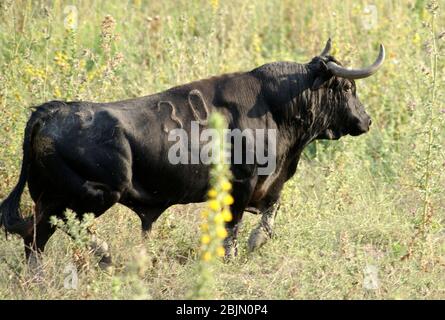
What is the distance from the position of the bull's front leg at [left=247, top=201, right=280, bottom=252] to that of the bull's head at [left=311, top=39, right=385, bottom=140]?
0.81 meters

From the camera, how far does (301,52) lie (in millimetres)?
11883

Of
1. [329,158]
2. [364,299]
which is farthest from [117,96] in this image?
[364,299]

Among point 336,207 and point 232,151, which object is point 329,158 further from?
point 232,151

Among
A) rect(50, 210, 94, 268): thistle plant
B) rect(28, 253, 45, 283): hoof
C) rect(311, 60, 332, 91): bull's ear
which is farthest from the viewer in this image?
rect(311, 60, 332, 91): bull's ear

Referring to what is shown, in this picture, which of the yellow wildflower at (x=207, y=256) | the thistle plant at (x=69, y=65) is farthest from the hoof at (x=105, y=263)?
the yellow wildflower at (x=207, y=256)

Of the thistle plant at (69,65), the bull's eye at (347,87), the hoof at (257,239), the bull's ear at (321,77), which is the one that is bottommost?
the hoof at (257,239)

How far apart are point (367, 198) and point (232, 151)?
6.32 feet

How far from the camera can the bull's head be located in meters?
7.56

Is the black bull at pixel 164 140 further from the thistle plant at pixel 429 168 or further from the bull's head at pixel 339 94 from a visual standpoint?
the thistle plant at pixel 429 168

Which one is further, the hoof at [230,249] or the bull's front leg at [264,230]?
the bull's front leg at [264,230]

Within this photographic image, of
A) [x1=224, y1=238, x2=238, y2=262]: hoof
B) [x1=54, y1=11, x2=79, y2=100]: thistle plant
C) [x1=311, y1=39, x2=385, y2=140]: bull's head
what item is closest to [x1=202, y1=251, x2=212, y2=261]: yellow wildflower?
[x1=224, y1=238, x2=238, y2=262]: hoof

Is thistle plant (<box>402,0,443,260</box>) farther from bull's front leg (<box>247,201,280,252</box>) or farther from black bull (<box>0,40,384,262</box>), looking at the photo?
bull's front leg (<box>247,201,280,252</box>)

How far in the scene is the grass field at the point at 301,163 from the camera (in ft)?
21.9

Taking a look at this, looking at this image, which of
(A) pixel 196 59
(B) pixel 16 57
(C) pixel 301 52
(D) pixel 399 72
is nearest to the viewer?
(B) pixel 16 57
